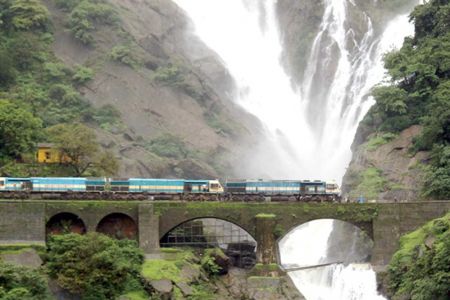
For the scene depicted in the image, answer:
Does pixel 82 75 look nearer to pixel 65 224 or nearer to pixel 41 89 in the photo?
pixel 41 89

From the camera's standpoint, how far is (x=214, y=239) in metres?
96.1

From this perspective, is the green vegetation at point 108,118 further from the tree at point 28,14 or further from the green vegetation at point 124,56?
the tree at point 28,14

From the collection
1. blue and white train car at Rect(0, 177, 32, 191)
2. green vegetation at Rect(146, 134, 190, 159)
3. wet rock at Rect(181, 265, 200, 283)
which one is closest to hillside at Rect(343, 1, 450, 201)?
green vegetation at Rect(146, 134, 190, 159)

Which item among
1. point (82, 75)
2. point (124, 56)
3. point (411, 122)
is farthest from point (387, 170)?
point (82, 75)

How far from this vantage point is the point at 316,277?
9444cm

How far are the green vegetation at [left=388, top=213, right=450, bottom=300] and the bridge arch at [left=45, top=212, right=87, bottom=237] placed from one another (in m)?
25.8

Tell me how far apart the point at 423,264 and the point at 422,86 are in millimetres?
34208

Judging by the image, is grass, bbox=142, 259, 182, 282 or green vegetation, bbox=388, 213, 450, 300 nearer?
green vegetation, bbox=388, 213, 450, 300

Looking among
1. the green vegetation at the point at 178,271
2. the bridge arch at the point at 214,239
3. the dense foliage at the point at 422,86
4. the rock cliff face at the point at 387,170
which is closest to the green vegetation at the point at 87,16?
the dense foliage at the point at 422,86

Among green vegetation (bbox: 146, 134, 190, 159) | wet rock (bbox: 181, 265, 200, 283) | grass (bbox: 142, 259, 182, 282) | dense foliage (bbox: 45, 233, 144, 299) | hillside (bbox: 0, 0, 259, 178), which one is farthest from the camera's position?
green vegetation (bbox: 146, 134, 190, 159)

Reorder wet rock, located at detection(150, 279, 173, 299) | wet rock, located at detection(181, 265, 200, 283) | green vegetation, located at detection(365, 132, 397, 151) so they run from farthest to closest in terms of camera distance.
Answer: green vegetation, located at detection(365, 132, 397, 151), wet rock, located at detection(181, 265, 200, 283), wet rock, located at detection(150, 279, 173, 299)

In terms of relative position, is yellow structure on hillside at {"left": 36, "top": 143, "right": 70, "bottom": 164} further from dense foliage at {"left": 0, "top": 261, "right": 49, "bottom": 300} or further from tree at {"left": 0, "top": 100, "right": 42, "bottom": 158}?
dense foliage at {"left": 0, "top": 261, "right": 49, "bottom": 300}

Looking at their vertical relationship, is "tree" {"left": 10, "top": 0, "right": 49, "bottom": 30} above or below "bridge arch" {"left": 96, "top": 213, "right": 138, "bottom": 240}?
above

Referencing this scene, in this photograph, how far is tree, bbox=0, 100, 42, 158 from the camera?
9962 centimetres
